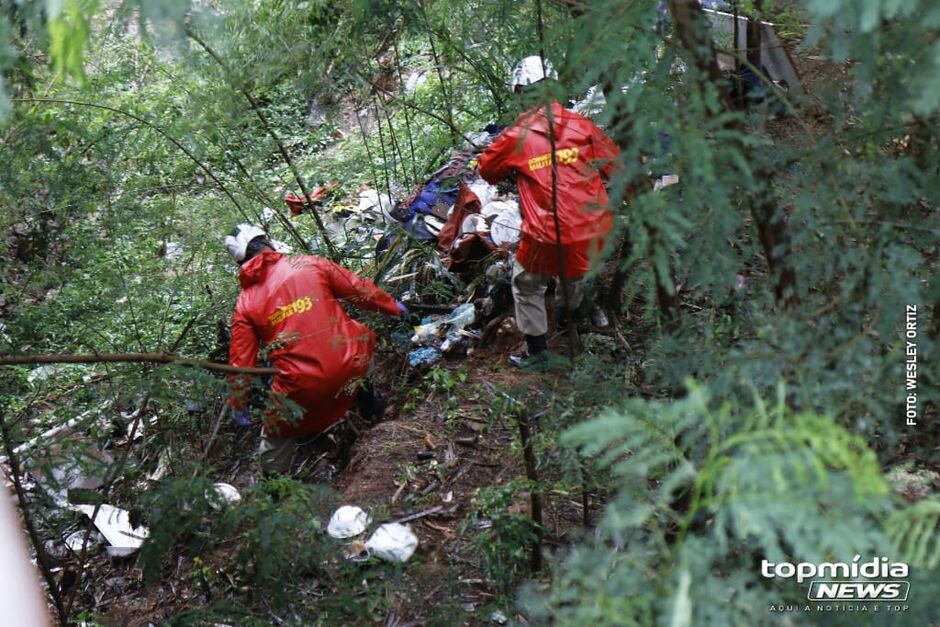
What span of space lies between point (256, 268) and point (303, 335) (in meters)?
0.53

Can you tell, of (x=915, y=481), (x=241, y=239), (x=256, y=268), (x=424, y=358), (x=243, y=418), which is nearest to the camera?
(x=915, y=481)

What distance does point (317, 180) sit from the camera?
7.30 metres

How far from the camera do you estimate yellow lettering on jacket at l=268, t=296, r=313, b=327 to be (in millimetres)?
4672

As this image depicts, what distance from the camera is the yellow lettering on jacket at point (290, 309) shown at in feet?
15.3

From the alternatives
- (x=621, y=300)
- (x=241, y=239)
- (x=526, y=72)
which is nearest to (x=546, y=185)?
(x=526, y=72)

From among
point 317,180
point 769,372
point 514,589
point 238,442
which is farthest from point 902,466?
point 317,180

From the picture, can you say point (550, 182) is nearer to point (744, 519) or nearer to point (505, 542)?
point (505, 542)

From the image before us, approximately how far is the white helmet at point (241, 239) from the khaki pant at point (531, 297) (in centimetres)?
158

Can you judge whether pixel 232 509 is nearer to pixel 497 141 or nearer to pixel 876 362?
pixel 876 362

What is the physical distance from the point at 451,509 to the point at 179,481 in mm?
1421

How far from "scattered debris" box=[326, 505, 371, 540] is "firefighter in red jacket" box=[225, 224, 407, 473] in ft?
2.49

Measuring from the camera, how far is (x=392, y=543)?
11.9 feet

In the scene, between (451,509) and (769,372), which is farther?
(451,509)

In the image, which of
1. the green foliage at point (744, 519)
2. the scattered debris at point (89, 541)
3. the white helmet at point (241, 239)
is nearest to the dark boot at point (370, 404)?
the white helmet at point (241, 239)
